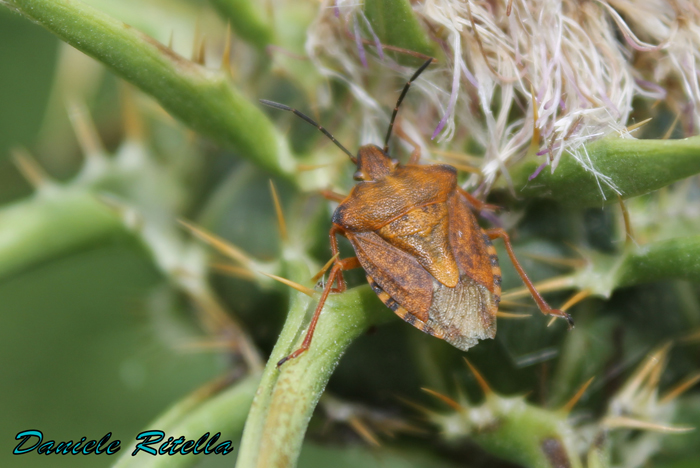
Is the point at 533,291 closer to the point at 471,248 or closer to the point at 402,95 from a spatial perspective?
the point at 471,248

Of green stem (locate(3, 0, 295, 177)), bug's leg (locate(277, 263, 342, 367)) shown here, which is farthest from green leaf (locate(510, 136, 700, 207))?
green stem (locate(3, 0, 295, 177))

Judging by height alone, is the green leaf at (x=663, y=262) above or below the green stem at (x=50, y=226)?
below

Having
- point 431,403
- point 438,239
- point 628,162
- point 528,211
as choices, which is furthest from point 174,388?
point 628,162

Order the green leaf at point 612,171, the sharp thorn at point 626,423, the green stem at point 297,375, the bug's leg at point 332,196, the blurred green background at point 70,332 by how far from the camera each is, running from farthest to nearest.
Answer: the blurred green background at point 70,332 < the bug's leg at point 332,196 < the sharp thorn at point 626,423 < the green leaf at point 612,171 < the green stem at point 297,375

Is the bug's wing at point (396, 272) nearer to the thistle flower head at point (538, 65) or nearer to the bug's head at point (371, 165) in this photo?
the bug's head at point (371, 165)

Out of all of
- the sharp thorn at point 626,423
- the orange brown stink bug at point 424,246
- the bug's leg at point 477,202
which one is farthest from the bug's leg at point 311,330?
the sharp thorn at point 626,423

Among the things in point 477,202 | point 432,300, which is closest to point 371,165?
point 477,202

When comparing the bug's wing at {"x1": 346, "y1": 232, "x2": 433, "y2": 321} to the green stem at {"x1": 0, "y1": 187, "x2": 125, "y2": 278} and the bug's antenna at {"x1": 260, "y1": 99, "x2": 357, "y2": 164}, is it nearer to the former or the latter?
the bug's antenna at {"x1": 260, "y1": 99, "x2": 357, "y2": 164}
